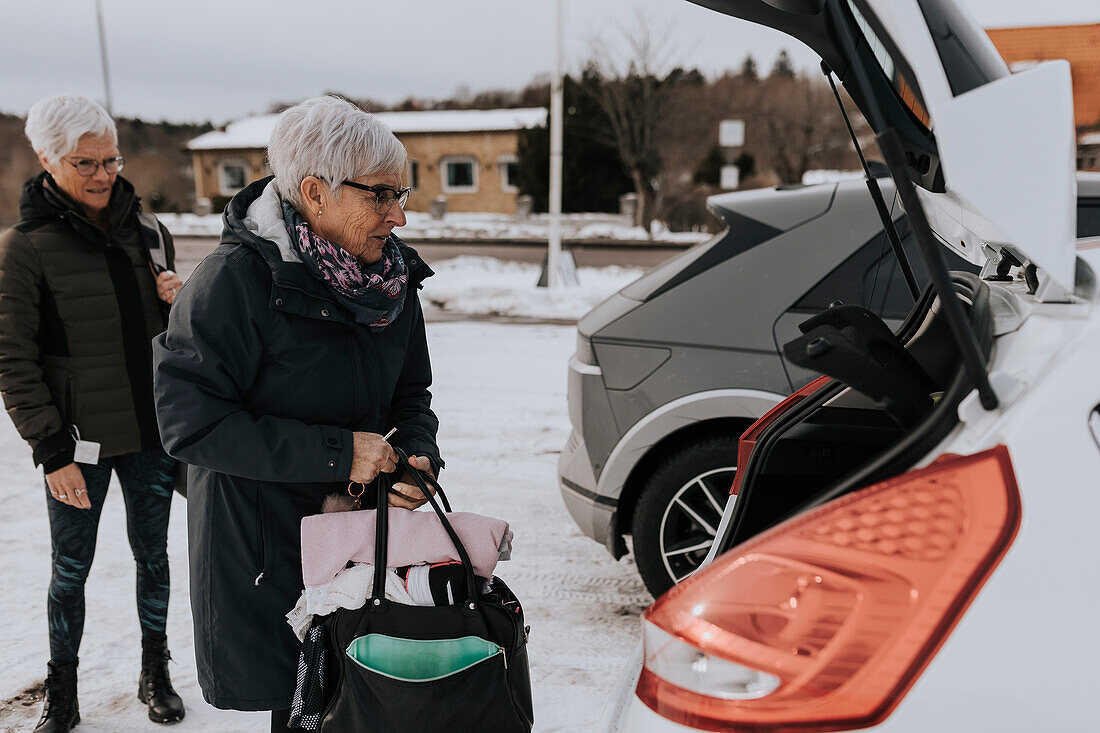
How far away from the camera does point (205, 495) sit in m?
1.81

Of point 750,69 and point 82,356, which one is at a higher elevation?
point 750,69

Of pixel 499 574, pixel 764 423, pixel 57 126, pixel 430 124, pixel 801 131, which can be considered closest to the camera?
pixel 764 423

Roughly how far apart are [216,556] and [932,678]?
148 centimetres

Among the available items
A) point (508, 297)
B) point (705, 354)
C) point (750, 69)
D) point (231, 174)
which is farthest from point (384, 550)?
point (750, 69)

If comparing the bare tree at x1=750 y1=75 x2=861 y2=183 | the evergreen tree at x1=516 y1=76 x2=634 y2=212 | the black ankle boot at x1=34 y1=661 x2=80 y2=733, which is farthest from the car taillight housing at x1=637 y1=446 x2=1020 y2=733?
the bare tree at x1=750 y1=75 x2=861 y2=183

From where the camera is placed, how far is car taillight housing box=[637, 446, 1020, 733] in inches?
35.2

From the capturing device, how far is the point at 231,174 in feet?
146

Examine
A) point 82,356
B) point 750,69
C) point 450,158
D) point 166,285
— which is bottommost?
point 82,356

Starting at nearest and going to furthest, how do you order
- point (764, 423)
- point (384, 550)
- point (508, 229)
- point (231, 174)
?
1. point (384, 550)
2. point (764, 423)
3. point (508, 229)
4. point (231, 174)

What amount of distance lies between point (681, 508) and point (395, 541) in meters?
1.71

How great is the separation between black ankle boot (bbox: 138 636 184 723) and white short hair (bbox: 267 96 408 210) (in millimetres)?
1733

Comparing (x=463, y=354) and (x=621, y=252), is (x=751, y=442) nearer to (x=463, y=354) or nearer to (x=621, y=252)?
(x=463, y=354)

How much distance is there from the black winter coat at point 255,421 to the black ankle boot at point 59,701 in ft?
3.38

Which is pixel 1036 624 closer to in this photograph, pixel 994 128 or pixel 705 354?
pixel 994 128
